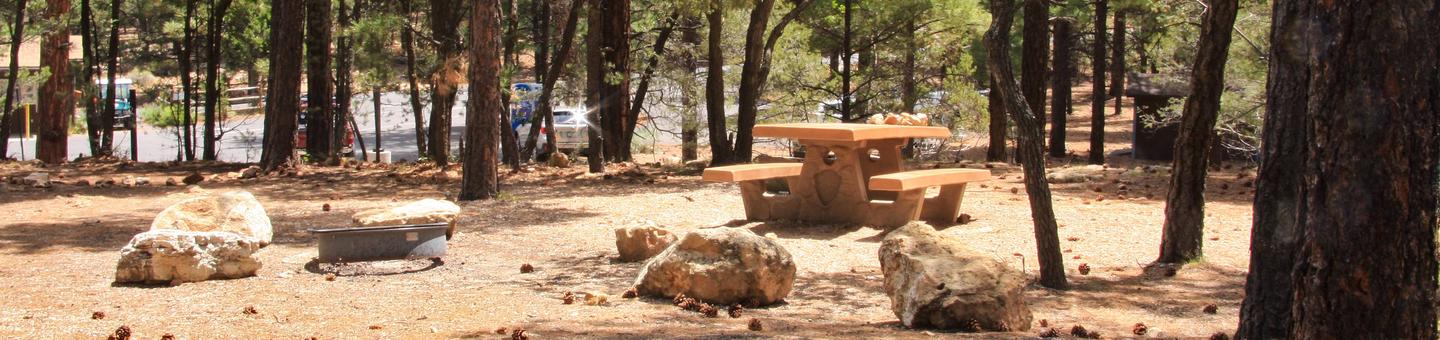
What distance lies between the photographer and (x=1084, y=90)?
4531 centimetres

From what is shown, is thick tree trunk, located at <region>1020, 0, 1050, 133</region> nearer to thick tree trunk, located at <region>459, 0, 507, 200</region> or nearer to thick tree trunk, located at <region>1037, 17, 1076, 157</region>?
→ thick tree trunk, located at <region>1037, 17, 1076, 157</region>

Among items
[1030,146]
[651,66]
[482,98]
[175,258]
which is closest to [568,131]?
[651,66]

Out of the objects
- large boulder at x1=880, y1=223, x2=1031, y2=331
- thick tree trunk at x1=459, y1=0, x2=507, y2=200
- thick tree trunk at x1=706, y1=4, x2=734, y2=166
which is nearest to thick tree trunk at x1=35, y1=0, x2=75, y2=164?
thick tree trunk at x1=706, y1=4, x2=734, y2=166

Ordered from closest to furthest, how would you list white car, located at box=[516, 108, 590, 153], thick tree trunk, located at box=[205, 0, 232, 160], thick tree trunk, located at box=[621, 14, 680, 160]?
thick tree trunk, located at box=[621, 14, 680, 160] → thick tree trunk, located at box=[205, 0, 232, 160] → white car, located at box=[516, 108, 590, 153]

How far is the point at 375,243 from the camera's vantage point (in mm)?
7605

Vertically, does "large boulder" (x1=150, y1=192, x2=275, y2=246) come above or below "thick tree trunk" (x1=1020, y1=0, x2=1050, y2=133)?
below

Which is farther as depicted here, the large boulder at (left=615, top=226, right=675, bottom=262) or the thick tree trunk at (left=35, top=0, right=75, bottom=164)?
the thick tree trunk at (left=35, top=0, right=75, bottom=164)

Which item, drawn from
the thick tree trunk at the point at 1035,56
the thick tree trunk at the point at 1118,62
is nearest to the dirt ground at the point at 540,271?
the thick tree trunk at the point at 1035,56

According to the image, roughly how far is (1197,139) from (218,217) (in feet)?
19.3

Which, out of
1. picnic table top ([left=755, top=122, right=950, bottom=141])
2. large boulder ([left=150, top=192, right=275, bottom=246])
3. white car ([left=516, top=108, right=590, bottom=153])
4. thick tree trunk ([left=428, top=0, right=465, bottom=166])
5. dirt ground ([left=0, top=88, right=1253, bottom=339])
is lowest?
dirt ground ([left=0, top=88, right=1253, bottom=339])

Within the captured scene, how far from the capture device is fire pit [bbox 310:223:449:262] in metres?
7.54

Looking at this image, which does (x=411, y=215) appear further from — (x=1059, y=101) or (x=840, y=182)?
(x=1059, y=101)

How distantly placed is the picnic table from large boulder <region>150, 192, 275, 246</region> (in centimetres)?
328

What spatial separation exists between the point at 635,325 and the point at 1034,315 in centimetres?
201
